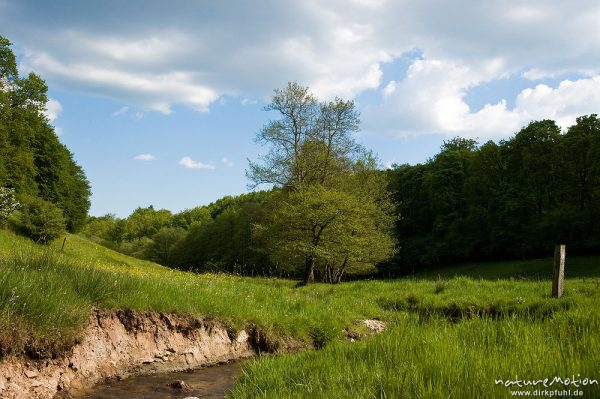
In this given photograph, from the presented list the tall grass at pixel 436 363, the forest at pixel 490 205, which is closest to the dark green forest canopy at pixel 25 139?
the forest at pixel 490 205

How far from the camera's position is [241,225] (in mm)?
83938

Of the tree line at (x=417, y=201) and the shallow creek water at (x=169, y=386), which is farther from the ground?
the tree line at (x=417, y=201)

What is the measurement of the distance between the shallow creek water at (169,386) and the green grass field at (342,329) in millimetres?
1197

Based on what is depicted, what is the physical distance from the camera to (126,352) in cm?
961

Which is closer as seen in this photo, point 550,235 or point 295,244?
point 295,244

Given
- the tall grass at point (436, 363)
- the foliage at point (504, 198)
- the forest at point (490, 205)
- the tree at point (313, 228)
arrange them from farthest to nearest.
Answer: the foliage at point (504, 198) < the forest at point (490, 205) < the tree at point (313, 228) < the tall grass at point (436, 363)

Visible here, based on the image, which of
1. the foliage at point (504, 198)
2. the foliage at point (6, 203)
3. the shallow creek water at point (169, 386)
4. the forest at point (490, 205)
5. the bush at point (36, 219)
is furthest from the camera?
the foliage at point (504, 198)

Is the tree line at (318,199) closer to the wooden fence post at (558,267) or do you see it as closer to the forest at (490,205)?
the forest at (490,205)

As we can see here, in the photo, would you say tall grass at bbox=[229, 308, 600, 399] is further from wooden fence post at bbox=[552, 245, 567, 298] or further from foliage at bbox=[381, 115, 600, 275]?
foliage at bbox=[381, 115, 600, 275]

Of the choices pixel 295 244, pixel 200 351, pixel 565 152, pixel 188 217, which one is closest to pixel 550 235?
pixel 565 152

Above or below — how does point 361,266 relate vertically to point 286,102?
below

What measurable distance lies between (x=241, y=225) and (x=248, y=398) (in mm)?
78791

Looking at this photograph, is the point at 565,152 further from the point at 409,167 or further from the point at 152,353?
the point at 152,353

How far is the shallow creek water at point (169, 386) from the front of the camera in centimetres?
827
